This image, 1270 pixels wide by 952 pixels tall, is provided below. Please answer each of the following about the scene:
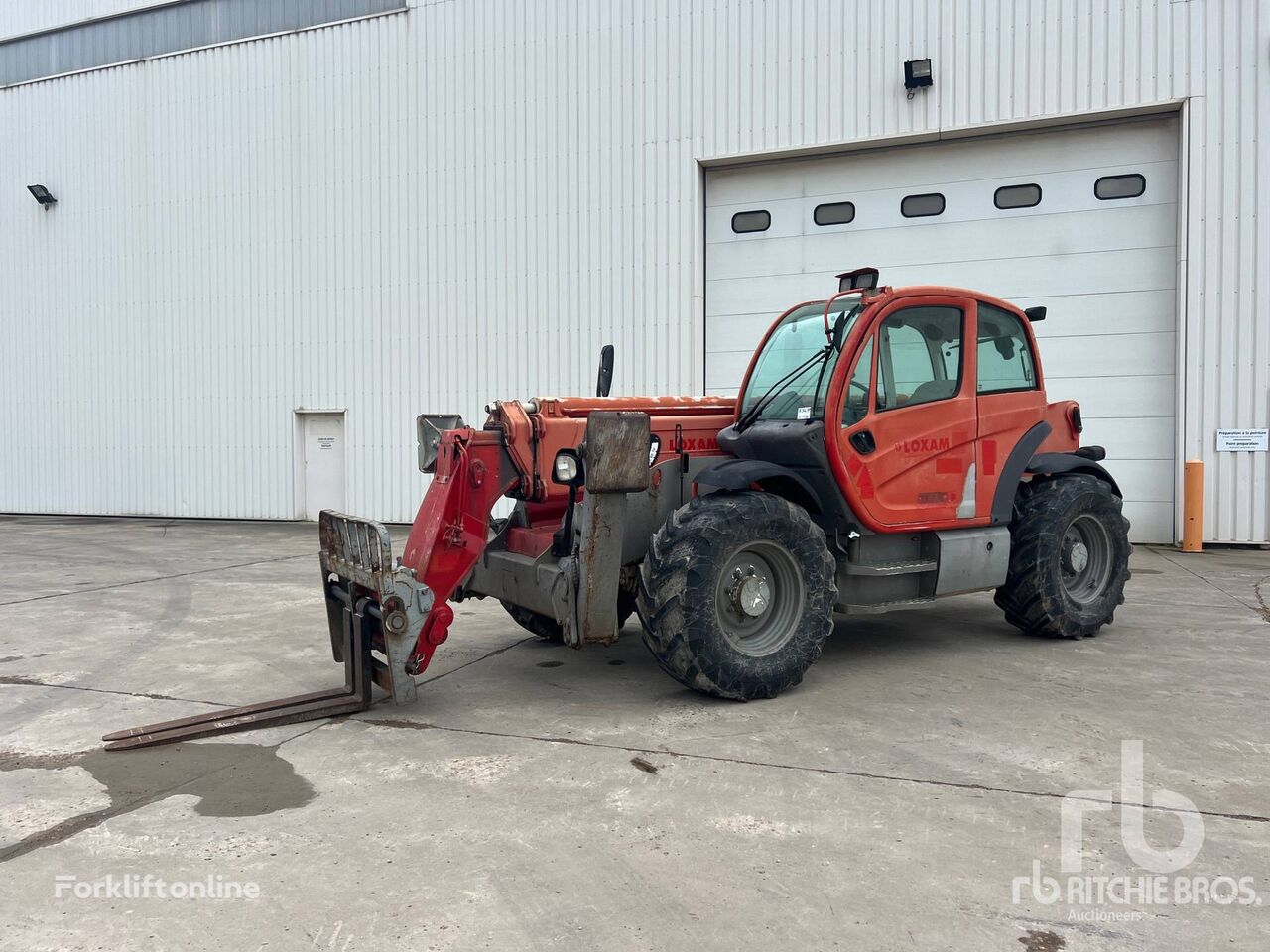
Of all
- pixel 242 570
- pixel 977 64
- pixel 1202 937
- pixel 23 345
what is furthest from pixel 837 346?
pixel 23 345

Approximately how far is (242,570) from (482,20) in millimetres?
9396

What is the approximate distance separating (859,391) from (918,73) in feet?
27.9

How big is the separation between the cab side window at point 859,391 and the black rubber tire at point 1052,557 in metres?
1.75

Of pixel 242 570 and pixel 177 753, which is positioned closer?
pixel 177 753

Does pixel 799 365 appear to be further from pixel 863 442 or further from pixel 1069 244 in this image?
pixel 1069 244

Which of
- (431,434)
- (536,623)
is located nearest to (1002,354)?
(536,623)

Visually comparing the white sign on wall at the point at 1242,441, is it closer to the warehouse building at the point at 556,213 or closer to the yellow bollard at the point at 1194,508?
the warehouse building at the point at 556,213

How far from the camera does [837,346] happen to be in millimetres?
5836

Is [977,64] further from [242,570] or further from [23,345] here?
[23,345]

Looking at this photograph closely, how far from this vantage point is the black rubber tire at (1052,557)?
21.8ft

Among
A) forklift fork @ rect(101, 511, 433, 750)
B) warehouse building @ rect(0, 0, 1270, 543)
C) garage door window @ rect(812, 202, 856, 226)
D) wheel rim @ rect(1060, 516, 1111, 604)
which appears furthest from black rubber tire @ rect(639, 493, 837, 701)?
garage door window @ rect(812, 202, 856, 226)

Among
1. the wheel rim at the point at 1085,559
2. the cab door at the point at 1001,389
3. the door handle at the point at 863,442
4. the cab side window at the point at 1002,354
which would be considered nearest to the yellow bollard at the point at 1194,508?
the wheel rim at the point at 1085,559

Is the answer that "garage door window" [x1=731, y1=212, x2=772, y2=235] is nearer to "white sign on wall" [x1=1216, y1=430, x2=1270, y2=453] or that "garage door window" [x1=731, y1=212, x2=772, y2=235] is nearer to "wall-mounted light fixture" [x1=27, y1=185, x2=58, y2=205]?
"white sign on wall" [x1=1216, y1=430, x2=1270, y2=453]

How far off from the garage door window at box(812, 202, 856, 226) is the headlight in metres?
9.18
